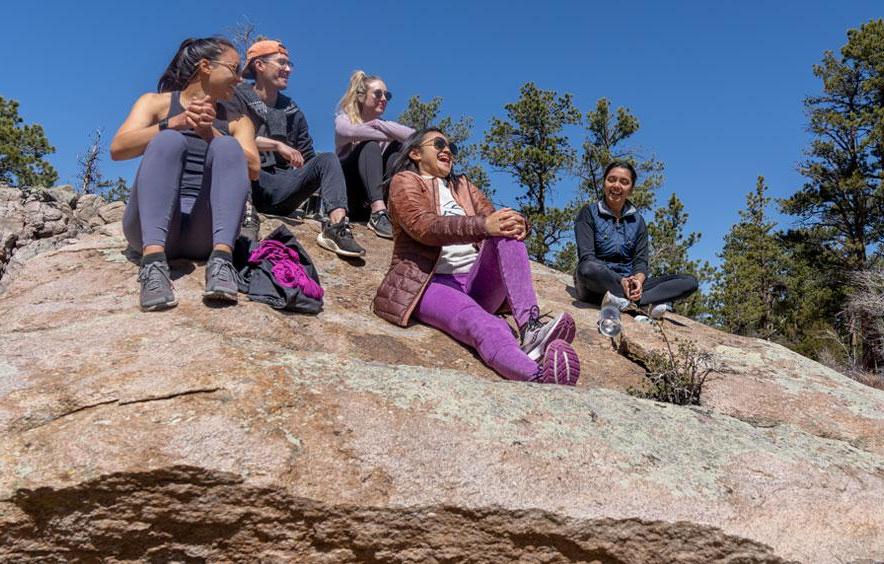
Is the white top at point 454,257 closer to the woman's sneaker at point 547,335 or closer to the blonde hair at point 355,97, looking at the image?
the woman's sneaker at point 547,335

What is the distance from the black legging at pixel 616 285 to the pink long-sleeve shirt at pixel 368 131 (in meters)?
1.96

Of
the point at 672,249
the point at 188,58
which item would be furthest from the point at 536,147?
the point at 188,58

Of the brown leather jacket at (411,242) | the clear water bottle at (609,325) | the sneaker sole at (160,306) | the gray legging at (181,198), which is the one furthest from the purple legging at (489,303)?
the sneaker sole at (160,306)

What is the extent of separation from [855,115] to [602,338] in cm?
1470

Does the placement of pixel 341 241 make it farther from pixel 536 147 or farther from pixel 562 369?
pixel 536 147

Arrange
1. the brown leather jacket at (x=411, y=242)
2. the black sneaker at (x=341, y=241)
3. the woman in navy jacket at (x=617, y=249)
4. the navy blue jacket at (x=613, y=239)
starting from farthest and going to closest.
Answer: the navy blue jacket at (x=613, y=239) → the woman in navy jacket at (x=617, y=249) → the black sneaker at (x=341, y=241) → the brown leather jacket at (x=411, y=242)

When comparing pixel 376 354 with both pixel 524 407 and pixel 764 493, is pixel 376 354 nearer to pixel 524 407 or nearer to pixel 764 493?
pixel 524 407

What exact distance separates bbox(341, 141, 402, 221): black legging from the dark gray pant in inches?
22.8

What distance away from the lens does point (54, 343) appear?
228 centimetres

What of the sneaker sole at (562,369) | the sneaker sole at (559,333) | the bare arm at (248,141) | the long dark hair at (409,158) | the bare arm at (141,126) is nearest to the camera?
the sneaker sole at (562,369)

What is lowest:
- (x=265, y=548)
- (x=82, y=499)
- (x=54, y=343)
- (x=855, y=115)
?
(x=265, y=548)

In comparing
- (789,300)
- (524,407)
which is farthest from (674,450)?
(789,300)

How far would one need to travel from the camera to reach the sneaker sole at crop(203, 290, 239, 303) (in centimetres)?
271

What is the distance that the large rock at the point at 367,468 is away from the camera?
1663 mm
